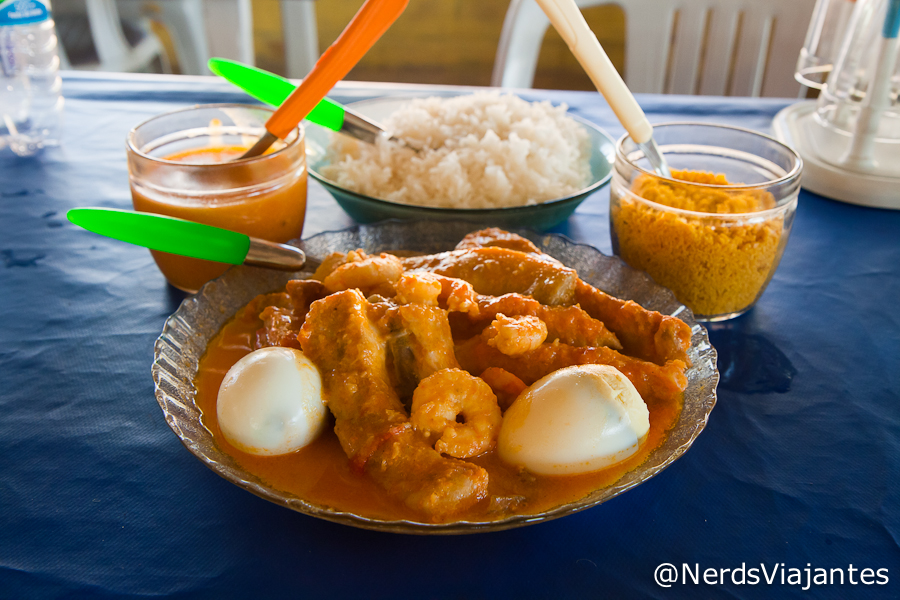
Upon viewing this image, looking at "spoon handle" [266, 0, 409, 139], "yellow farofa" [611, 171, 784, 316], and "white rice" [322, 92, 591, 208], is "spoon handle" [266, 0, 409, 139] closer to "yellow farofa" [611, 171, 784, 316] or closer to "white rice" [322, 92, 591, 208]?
"white rice" [322, 92, 591, 208]

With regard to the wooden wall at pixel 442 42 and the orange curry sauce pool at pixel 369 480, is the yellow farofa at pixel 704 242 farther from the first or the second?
the wooden wall at pixel 442 42

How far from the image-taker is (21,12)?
1819 millimetres

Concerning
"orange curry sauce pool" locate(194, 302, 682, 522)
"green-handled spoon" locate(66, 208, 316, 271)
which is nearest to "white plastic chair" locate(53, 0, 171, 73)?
"green-handled spoon" locate(66, 208, 316, 271)

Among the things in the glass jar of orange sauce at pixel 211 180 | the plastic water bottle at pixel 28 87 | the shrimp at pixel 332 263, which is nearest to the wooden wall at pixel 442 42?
the plastic water bottle at pixel 28 87

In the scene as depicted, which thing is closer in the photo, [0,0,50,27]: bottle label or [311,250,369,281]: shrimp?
[311,250,369,281]: shrimp

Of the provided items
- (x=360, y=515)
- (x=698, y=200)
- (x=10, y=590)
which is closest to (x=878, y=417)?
(x=698, y=200)

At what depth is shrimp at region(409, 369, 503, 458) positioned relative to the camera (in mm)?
854

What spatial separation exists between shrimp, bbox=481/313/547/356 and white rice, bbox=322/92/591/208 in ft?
1.99

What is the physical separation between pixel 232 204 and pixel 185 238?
0.48 ft

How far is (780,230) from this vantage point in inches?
49.3

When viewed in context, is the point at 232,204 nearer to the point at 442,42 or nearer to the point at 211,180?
the point at 211,180

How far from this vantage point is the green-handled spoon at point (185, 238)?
114 centimetres

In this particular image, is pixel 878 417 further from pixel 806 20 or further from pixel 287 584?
pixel 806 20

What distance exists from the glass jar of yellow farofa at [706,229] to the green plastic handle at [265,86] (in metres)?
0.67
